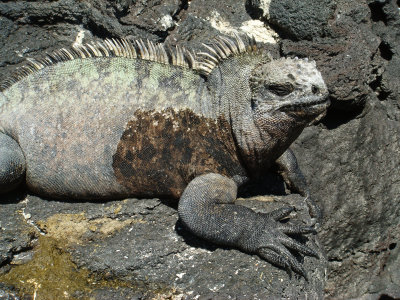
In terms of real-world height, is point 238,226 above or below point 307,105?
below

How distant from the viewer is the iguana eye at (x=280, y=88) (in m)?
3.31

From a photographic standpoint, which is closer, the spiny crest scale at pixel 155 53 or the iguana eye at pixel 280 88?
the iguana eye at pixel 280 88

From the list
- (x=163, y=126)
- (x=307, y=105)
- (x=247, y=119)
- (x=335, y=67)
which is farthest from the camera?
(x=335, y=67)

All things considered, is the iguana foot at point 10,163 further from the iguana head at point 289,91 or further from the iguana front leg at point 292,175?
the iguana front leg at point 292,175

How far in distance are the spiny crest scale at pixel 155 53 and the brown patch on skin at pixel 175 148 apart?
1.17 feet

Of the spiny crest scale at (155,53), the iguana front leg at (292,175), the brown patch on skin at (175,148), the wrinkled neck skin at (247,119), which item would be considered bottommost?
the iguana front leg at (292,175)

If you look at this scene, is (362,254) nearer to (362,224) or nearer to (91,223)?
(362,224)

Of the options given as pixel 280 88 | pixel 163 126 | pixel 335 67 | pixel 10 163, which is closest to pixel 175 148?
pixel 163 126

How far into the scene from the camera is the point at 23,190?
396 cm

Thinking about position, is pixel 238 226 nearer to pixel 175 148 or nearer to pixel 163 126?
pixel 175 148

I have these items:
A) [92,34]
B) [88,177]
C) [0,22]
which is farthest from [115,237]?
[0,22]

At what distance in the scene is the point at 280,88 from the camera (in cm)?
333

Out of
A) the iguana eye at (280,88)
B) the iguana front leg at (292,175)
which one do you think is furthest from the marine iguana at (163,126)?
the iguana front leg at (292,175)

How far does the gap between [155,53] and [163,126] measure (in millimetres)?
501
